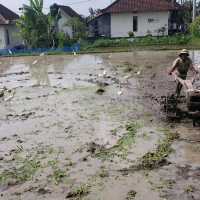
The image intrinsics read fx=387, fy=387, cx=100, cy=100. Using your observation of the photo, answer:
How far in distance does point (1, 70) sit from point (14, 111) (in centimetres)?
1094

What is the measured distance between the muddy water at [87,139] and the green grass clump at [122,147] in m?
0.10

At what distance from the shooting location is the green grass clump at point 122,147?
748 centimetres

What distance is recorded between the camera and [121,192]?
597cm

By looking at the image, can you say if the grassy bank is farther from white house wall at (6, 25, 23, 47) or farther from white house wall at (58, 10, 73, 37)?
white house wall at (6, 25, 23, 47)

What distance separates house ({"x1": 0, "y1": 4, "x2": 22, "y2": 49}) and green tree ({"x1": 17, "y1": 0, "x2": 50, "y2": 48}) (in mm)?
3159

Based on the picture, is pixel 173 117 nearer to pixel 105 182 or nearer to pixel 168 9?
pixel 105 182

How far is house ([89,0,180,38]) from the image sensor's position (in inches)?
1437

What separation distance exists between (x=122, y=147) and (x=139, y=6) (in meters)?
30.8

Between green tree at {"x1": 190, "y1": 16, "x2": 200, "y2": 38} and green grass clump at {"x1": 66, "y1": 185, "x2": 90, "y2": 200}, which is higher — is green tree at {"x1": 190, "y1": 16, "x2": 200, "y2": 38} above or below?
above

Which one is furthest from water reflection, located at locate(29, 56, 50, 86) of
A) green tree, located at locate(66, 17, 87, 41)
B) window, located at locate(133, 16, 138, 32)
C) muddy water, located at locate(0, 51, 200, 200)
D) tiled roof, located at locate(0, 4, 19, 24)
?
window, located at locate(133, 16, 138, 32)

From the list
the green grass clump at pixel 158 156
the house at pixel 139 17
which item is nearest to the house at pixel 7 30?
the house at pixel 139 17

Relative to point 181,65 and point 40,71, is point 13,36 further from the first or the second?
point 181,65

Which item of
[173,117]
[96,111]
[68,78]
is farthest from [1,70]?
[173,117]

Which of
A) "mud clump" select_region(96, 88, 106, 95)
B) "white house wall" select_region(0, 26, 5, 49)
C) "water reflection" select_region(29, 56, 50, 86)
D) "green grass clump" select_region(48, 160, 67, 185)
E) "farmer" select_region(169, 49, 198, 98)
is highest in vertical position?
"white house wall" select_region(0, 26, 5, 49)
